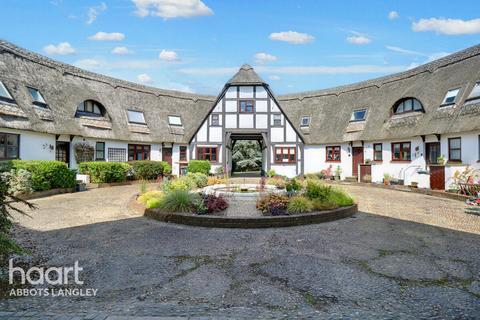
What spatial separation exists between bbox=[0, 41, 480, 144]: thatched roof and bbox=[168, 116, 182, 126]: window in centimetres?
44

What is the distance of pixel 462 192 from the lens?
13891 millimetres

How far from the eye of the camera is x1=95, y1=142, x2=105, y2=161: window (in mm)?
21266

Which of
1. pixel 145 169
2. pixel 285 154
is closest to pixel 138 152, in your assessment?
pixel 145 169

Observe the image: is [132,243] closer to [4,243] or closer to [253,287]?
[4,243]

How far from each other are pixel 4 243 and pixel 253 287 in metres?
3.60

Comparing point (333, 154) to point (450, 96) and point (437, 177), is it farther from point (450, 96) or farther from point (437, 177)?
point (450, 96)

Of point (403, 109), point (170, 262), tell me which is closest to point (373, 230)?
point (170, 262)

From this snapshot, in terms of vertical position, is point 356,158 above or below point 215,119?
below

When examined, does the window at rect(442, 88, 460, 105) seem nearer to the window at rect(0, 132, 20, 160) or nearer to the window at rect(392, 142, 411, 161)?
the window at rect(392, 142, 411, 161)

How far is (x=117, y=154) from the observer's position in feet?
74.1

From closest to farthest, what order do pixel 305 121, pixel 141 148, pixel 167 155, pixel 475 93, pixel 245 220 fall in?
pixel 245 220 < pixel 475 93 < pixel 141 148 < pixel 167 155 < pixel 305 121

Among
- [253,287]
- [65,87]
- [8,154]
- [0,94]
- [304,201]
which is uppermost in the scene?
[65,87]

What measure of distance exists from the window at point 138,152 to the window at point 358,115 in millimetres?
17369

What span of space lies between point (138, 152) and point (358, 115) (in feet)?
60.5
